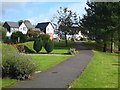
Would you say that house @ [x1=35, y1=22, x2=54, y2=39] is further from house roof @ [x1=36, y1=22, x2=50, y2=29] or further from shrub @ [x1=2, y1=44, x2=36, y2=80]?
shrub @ [x1=2, y1=44, x2=36, y2=80]

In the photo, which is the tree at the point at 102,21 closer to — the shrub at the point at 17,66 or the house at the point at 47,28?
the shrub at the point at 17,66

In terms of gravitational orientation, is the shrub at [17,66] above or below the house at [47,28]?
below

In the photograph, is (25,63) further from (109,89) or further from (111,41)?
(111,41)

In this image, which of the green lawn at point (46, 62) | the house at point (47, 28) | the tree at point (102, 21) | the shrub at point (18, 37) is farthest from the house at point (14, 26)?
the green lawn at point (46, 62)

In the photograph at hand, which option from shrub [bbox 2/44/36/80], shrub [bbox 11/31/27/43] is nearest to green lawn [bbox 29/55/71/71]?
shrub [bbox 2/44/36/80]

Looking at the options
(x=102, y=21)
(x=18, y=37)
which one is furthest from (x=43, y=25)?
(x=102, y=21)

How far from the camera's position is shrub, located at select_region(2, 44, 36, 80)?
32.3ft

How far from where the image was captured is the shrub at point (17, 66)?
388 inches

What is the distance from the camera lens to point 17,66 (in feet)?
32.3

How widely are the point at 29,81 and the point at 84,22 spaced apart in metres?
29.1

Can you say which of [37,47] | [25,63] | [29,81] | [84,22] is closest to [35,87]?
[29,81]

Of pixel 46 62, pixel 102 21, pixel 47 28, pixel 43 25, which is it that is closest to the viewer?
pixel 46 62

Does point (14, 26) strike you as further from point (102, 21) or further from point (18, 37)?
point (102, 21)

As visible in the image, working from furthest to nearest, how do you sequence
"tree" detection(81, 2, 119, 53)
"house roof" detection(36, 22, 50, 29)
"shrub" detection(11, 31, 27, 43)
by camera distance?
"house roof" detection(36, 22, 50, 29) → "shrub" detection(11, 31, 27, 43) → "tree" detection(81, 2, 119, 53)
